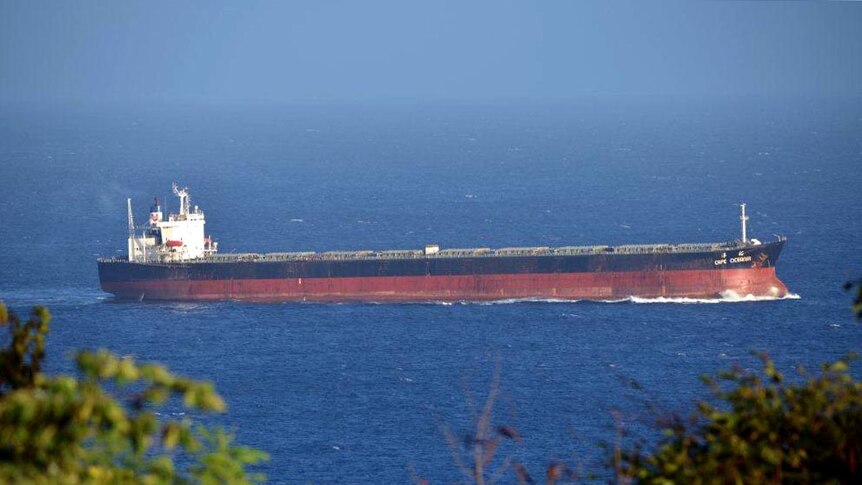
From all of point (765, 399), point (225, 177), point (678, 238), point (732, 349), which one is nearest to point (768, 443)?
point (765, 399)

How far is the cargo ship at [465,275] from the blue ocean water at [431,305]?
3.06 feet

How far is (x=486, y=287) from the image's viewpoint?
60.8 metres

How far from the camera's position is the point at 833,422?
13.7m

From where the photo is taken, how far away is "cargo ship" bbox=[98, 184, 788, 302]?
60.1 m

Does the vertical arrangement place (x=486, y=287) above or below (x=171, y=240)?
below

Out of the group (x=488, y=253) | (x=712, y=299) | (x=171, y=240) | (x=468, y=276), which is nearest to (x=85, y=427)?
(x=468, y=276)

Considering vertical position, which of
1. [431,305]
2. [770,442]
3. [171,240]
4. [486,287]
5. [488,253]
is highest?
[171,240]

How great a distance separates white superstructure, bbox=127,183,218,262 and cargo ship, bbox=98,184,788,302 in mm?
755

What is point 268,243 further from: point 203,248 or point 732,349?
point 732,349

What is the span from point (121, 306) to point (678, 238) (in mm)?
32317

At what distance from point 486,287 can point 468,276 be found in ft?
2.60

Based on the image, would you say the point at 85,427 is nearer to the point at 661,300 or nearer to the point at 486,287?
the point at 486,287

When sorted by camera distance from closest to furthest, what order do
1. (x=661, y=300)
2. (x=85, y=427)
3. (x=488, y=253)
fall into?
1. (x=85, y=427)
2. (x=661, y=300)
3. (x=488, y=253)

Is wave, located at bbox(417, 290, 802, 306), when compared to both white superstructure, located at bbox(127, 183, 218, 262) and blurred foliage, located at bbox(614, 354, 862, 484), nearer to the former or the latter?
white superstructure, located at bbox(127, 183, 218, 262)
